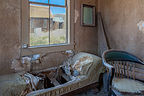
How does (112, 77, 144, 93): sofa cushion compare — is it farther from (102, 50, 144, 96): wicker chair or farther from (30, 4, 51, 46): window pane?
(30, 4, 51, 46): window pane

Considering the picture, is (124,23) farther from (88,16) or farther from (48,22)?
(48,22)

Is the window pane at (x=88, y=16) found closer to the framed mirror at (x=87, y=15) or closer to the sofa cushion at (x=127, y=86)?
the framed mirror at (x=87, y=15)

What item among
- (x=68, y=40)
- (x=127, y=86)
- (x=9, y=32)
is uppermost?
(x=9, y=32)

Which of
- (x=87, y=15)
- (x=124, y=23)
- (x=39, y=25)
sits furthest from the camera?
(x=87, y=15)

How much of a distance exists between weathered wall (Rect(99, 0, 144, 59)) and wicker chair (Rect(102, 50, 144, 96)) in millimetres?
462

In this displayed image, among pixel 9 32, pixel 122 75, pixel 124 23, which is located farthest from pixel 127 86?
pixel 9 32

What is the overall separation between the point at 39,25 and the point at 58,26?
504 mm

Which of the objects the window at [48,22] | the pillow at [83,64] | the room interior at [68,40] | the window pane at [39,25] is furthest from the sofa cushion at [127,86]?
the window pane at [39,25]

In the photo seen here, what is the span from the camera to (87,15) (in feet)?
11.7

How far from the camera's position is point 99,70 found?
274 cm

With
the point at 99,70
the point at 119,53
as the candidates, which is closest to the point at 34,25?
the point at 99,70

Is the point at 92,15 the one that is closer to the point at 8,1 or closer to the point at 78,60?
the point at 78,60

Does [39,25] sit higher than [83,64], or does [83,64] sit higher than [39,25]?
[39,25]

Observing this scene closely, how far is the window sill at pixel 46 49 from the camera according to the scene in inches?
104
